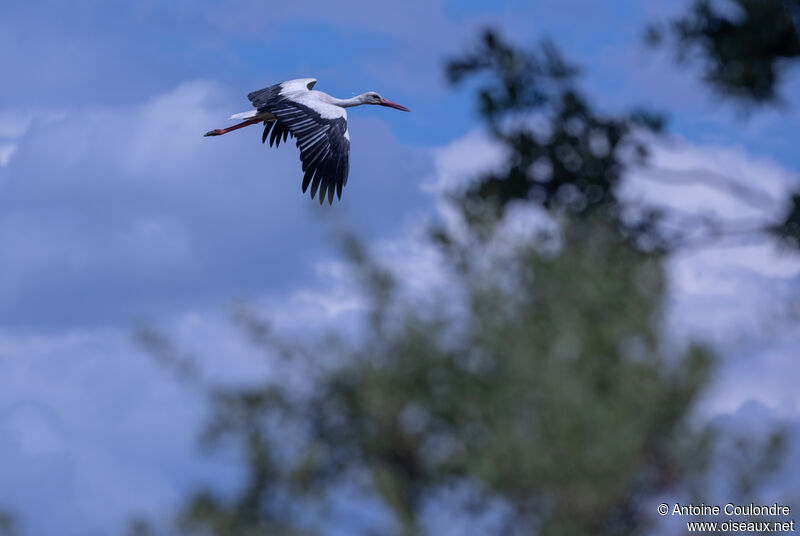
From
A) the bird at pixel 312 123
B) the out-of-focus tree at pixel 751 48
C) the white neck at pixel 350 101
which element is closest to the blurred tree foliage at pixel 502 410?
the out-of-focus tree at pixel 751 48

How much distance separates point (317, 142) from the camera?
546 inches

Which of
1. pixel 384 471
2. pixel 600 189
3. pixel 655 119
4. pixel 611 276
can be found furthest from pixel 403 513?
pixel 655 119

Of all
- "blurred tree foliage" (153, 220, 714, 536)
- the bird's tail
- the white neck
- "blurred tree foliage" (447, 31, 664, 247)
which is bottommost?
"blurred tree foliage" (153, 220, 714, 536)

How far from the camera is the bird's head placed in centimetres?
1852

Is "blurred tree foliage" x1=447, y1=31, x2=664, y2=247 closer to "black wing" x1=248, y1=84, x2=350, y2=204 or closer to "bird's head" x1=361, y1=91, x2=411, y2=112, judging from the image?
"black wing" x1=248, y1=84, x2=350, y2=204

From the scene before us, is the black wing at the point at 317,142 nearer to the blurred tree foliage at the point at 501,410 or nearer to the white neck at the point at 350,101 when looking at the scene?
the white neck at the point at 350,101

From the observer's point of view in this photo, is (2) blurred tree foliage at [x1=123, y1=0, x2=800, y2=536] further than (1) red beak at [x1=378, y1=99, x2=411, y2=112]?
No

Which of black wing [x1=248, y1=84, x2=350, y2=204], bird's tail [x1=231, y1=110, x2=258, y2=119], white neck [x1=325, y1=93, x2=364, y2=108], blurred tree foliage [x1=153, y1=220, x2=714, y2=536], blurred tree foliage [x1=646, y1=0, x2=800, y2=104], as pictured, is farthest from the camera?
white neck [x1=325, y1=93, x2=364, y2=108]

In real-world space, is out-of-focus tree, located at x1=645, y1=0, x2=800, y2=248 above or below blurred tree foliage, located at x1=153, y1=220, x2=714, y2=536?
above

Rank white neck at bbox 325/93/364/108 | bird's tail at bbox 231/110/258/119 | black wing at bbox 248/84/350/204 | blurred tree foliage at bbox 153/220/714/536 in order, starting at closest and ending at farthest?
blurred tree foliage at bbox 153/220/714/536 < black wing at bbox 248/84/350/204 < bird's tail at bbox 231/110/258/119 < white neck at bbox 325/93/364/108

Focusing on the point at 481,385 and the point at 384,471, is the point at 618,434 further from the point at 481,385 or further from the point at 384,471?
the point at 384,471

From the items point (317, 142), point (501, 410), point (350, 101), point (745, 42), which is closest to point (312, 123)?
point (317, 142)

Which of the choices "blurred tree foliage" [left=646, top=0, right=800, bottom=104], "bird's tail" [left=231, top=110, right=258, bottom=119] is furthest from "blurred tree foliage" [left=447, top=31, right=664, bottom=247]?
"bird's tail" [left=231, top=110, right=258, bottom=119]

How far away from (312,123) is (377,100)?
4295 millimetres
